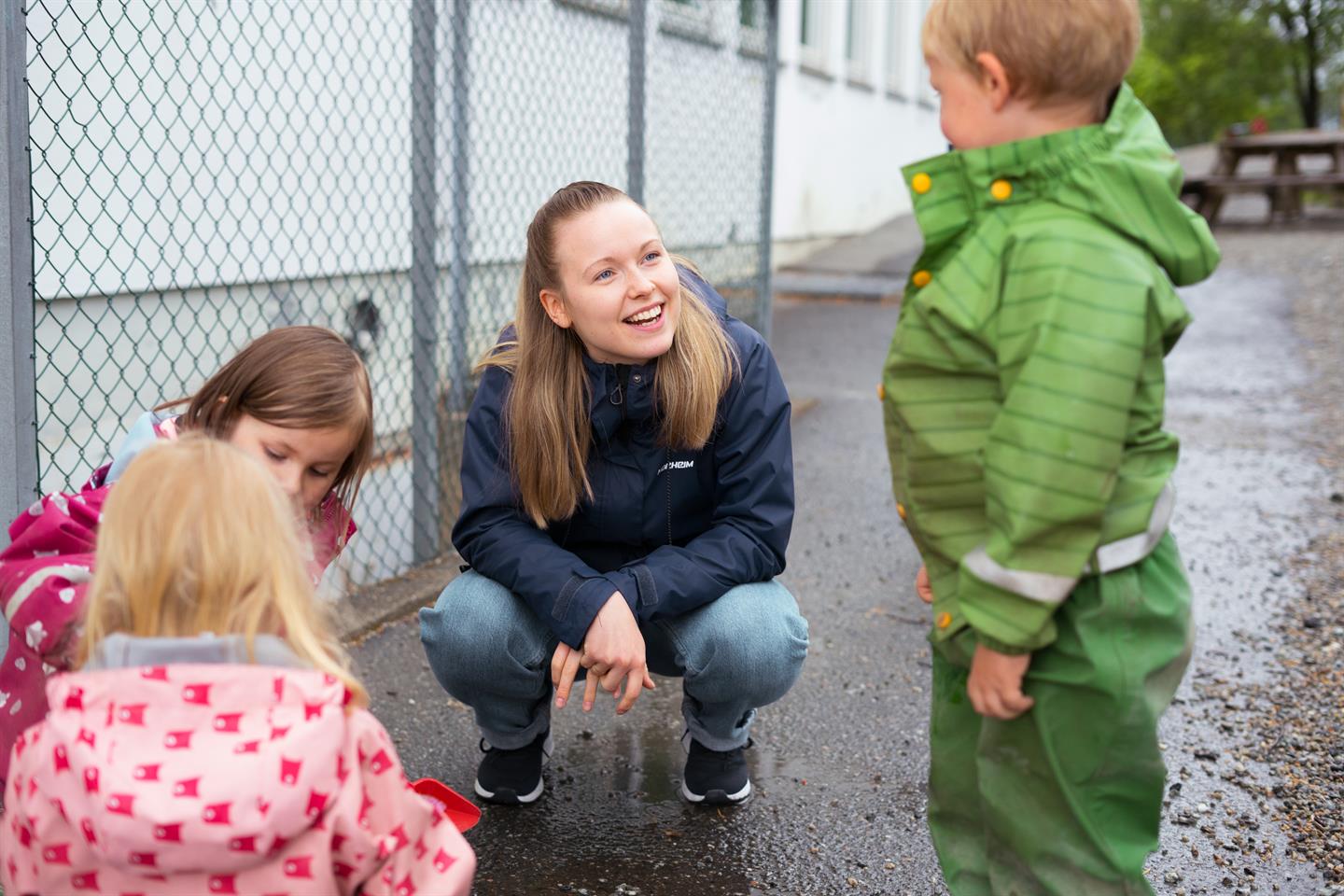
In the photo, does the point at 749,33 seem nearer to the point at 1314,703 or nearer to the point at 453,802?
the point at 1314,703

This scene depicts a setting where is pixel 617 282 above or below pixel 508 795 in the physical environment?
above

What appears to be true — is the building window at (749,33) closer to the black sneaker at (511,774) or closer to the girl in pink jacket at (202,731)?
the black sneaker at (511,774)

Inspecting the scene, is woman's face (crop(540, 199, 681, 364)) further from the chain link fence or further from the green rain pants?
the chain link fence

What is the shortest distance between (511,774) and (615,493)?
65cm

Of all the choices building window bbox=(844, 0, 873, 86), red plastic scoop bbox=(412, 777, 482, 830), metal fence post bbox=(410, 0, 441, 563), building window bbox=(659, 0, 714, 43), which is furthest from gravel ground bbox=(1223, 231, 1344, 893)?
building window bbox=(844, 0, 873, 86)

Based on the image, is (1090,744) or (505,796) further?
(505,796)

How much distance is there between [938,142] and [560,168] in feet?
45.2

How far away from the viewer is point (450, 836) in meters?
1.86

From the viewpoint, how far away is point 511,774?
299 cm

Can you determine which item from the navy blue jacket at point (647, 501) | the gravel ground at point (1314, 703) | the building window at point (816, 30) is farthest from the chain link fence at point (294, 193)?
the building window at point (816, 30)

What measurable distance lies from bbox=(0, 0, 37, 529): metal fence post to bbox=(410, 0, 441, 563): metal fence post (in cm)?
159

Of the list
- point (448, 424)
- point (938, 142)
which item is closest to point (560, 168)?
point (448, 424)

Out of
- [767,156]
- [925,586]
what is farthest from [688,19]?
[925,586]

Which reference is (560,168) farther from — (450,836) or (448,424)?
(450,836)
